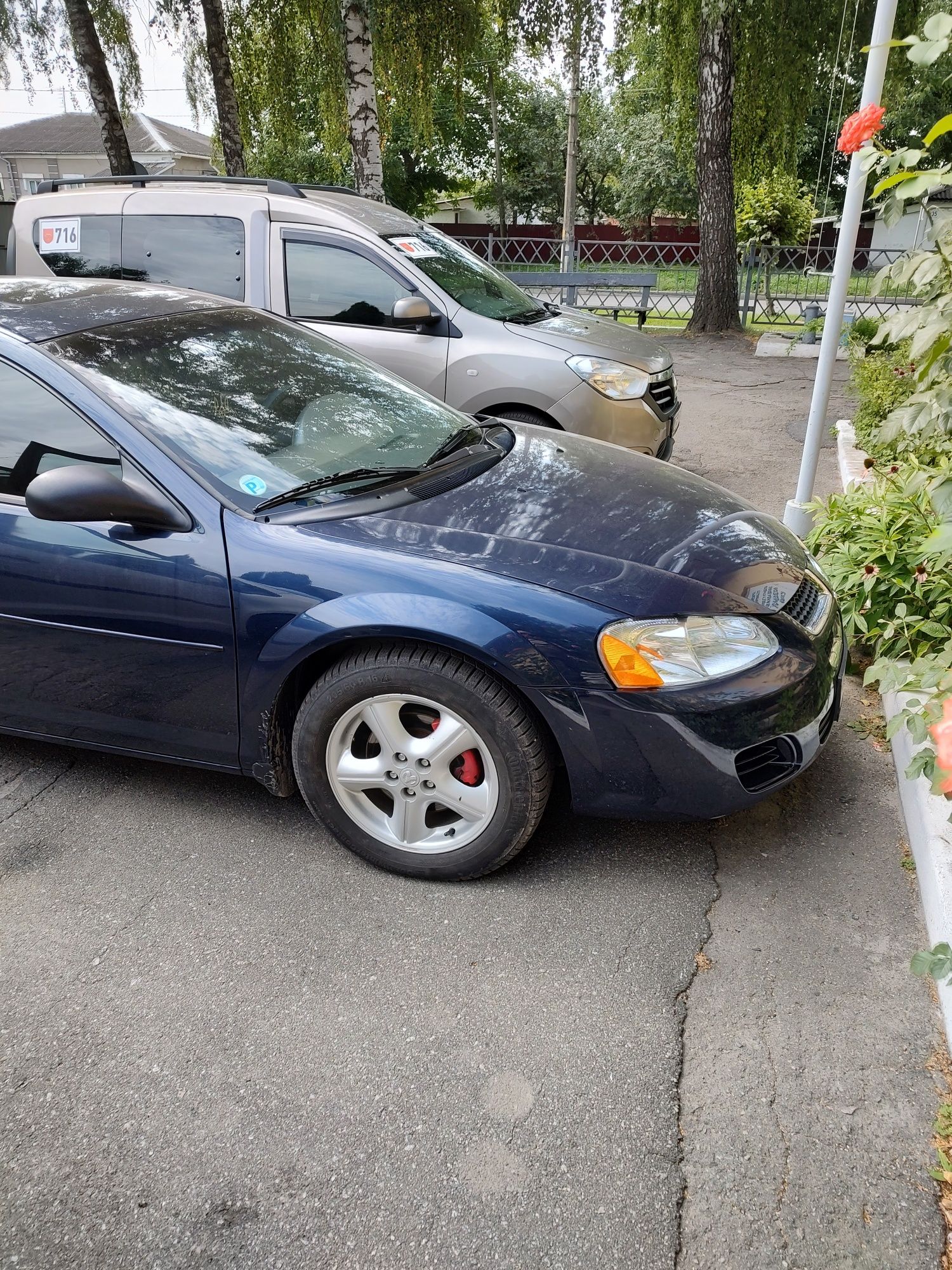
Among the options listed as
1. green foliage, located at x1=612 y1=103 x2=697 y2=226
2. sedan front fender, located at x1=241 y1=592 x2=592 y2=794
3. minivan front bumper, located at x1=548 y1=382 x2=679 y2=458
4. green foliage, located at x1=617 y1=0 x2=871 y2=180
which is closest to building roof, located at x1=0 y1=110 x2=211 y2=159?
green foliage, located at x1=612 y1=103 x2=697 y2=226

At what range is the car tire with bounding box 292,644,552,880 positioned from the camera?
100 inches

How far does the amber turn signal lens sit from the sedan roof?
1.98 m

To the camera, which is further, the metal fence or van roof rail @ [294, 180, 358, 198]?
the metal fence

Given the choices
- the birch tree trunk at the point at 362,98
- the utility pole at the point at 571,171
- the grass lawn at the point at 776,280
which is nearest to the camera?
the birch tree trunk at the point at 362,98

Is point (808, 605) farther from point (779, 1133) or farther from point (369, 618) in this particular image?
point (779, 1133)

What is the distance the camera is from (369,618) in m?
2.54

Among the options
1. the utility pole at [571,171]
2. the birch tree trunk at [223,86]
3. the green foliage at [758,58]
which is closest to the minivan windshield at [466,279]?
the green foliage at [758,58]

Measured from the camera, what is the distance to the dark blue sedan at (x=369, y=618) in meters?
2.51

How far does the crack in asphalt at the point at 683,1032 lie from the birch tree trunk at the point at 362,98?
35.7 feet

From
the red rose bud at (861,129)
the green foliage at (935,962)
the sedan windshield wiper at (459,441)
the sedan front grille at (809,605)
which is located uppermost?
the red rose bud at (861,129)

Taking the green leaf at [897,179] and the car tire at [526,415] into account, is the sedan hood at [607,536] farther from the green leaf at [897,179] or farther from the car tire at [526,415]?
the car tire at [526,415]

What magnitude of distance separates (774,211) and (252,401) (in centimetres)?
1527

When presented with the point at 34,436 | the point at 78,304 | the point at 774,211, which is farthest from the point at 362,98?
the point at 34,436

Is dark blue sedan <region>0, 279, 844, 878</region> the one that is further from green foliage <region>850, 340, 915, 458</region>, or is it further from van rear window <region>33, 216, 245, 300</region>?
green foliage <region>850, 340, 915, 458</region>
